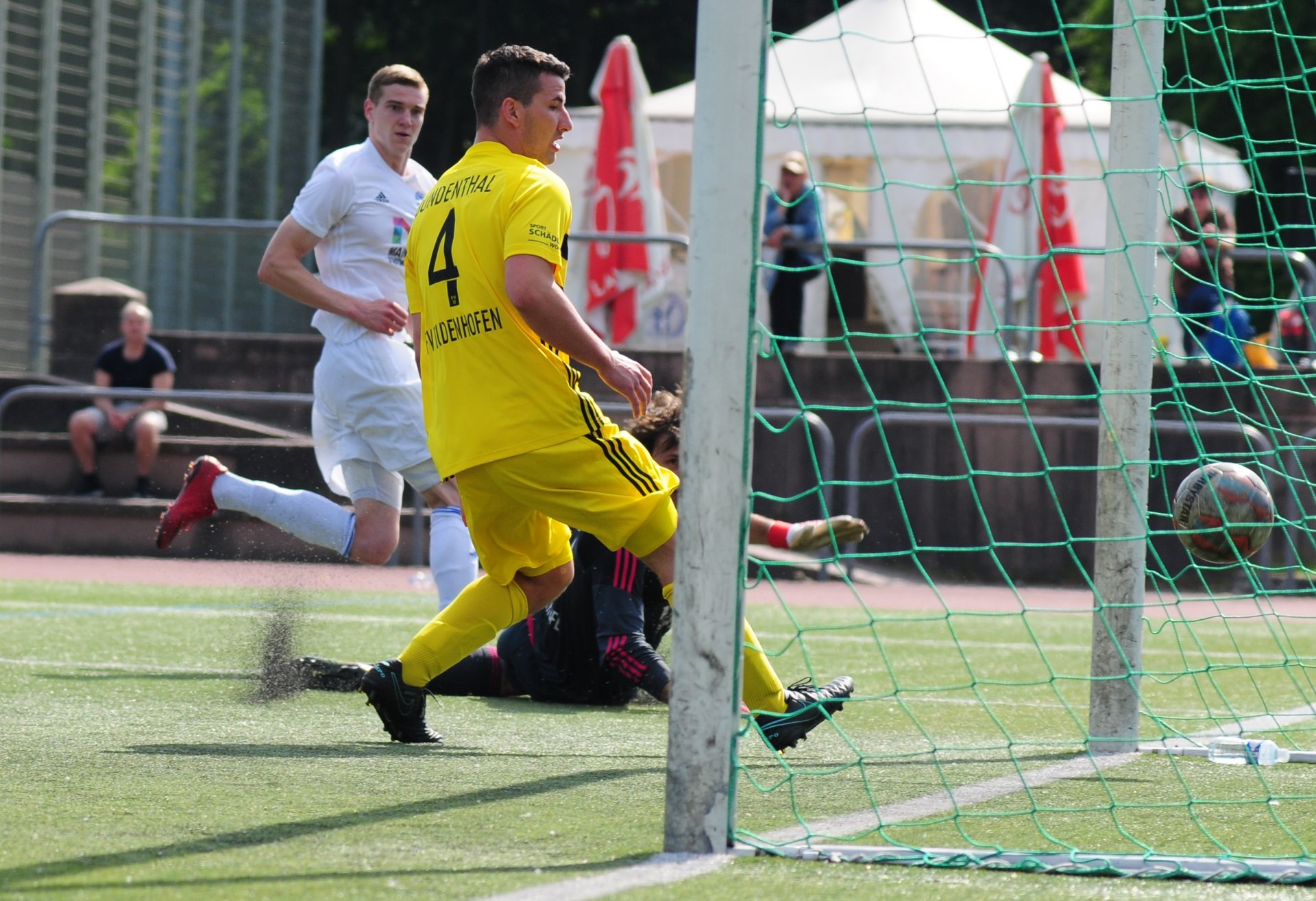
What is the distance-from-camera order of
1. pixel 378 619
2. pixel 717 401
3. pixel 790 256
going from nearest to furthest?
pixel 717 401
pixel 378 619
pixel 790 256

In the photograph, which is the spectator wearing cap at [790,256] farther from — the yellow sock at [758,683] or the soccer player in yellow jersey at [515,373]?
the yellow sock at [758,683]

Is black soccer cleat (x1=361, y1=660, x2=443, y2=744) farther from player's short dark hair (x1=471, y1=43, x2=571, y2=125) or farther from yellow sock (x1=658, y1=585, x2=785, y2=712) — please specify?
player's short dark hair (x1=471, y1=43, x2=571, y2=125)

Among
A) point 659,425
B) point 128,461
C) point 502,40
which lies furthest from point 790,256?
point 502,40

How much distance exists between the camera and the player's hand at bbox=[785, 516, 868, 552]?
4.44 m

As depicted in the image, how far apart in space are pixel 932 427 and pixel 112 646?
765 centimetres

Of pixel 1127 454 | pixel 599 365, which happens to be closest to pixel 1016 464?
pixel 1127 454

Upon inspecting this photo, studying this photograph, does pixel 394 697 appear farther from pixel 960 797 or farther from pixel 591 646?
pixel 960 797

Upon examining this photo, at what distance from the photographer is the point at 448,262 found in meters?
4.66

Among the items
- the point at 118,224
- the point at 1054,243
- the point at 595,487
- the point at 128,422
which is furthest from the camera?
the point at 1054,243

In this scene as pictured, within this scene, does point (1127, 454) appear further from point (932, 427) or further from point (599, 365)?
point (932, 427)

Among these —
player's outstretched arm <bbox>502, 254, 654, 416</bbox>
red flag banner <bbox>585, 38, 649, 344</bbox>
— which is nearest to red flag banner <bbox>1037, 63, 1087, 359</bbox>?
red flag banner <bbox>585, 38, 649, 344</bbox>

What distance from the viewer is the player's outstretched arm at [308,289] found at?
637 centimetres

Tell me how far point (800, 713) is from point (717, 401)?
3.75 feet

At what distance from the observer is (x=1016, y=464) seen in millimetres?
13977
